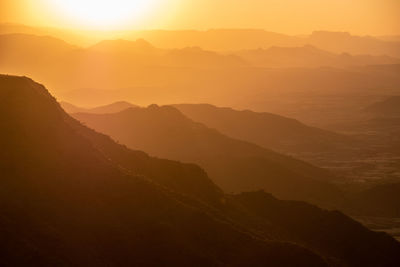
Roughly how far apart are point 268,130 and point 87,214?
87361 millimetres

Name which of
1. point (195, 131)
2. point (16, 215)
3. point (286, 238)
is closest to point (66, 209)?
point (16, 215)

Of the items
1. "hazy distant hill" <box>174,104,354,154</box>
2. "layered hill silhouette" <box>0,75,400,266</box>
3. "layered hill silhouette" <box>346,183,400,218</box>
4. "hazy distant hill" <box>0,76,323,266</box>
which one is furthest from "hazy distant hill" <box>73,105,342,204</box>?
"hazy distant hill" <box>0,76,323,266</box>

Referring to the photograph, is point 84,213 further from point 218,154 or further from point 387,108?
point 387,108

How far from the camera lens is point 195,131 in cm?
7869

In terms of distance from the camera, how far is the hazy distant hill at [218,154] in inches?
2516

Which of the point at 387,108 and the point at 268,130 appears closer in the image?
the point at 268,130

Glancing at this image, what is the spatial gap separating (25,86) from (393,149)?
3418 inches

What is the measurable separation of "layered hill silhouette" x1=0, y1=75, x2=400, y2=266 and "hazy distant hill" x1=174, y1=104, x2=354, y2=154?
7102 cm

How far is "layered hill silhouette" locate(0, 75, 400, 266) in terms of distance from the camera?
23.7 metres

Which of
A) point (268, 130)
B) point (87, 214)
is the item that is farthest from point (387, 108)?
point (87, 214)

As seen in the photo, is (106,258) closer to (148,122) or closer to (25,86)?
(25,86)

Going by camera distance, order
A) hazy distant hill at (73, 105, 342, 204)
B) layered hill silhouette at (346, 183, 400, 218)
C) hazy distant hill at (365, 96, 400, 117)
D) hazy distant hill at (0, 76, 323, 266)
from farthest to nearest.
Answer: hazy distant hill at (365, 96, 400, 117)
hazy distant hill at (73, 105, 342, 204)
layered hill silhouette at (346, 183, 400, 218)
hazy distant hill at (0, 76, 323, 266)

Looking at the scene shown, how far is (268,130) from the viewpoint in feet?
366

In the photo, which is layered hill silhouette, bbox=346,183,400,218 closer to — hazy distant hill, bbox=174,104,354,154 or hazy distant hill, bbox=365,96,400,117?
hazy distant hill, bbox=174,104,354,154
